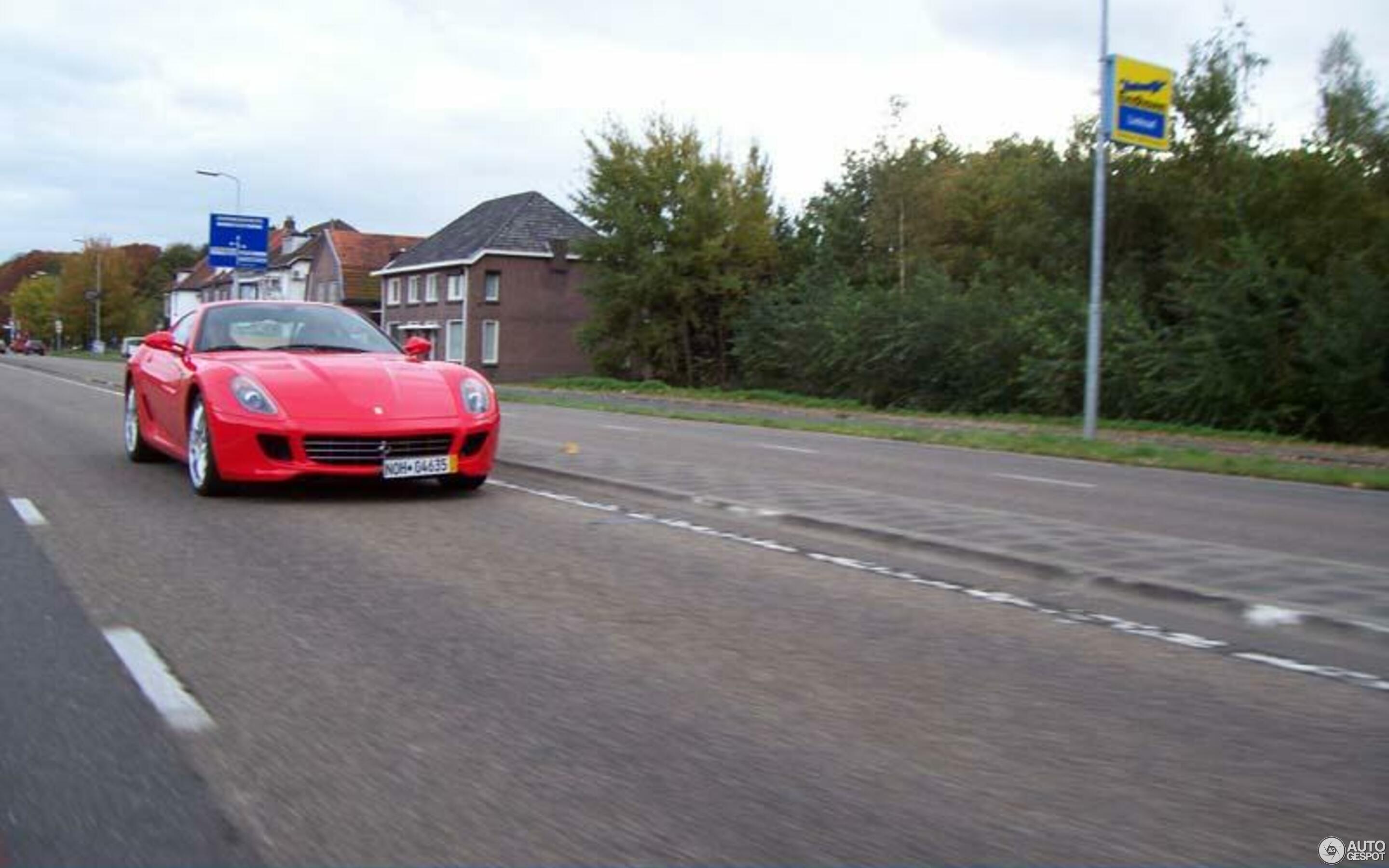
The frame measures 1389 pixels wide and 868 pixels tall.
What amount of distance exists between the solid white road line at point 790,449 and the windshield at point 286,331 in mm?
6469

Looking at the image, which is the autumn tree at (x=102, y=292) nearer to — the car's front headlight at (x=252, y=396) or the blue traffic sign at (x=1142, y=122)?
the blue traffic sign at (x=1142, y=122)

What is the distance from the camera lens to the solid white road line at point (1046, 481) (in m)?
12.4

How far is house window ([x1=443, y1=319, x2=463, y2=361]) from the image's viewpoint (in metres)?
58.1

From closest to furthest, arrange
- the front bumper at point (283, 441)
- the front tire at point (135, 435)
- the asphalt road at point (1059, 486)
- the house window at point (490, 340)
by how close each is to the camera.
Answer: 1. the front bumper at point (283, 441)
2. the asphalt road at point (1059, 486)
3. the front tire at point (135, 435)
4. the house window at point (490, 340)

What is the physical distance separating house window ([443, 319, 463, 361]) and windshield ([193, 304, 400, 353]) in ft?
157

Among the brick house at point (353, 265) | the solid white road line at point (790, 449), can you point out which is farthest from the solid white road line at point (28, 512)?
the brick house at point (353, 265)

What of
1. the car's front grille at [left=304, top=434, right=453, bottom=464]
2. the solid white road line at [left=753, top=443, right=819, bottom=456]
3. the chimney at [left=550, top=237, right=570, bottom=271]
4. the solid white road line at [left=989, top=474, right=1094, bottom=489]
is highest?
the chimney at [left=550, top=237, right=570, bottom=271]

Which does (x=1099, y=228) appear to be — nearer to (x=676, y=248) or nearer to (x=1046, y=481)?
(x=1046, y=481)

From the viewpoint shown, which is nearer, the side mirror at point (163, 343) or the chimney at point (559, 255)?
the side mirror at point (163, 343)

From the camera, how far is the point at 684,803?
10.7ft

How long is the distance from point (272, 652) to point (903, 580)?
10.4ft

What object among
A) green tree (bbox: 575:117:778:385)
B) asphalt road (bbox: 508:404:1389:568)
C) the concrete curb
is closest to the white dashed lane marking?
the concrete curb

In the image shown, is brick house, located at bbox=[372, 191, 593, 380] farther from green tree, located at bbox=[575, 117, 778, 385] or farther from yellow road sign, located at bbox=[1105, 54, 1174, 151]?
yellow road sign, located at bbox=[1105, 54, 1174, 151]

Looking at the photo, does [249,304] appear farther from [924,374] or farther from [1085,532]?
[924,374]
